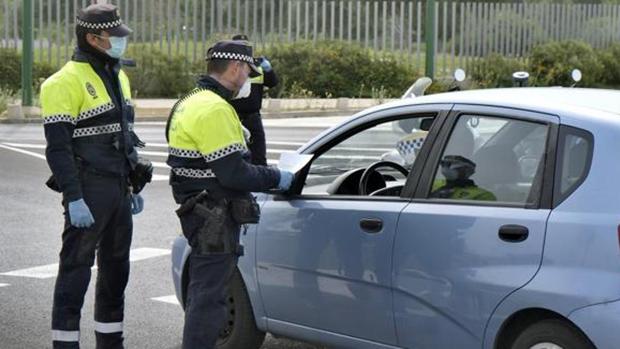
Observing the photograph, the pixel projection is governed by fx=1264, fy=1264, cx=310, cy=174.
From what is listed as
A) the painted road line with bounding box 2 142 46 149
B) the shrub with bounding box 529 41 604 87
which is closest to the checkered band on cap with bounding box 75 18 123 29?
the painted road line with bounding box 2 142 46 149

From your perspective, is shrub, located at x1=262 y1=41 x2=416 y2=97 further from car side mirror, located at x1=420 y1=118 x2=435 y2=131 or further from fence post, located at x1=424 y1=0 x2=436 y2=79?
car side mirror, located at x1=420 y1=118 x2=435 y2=131

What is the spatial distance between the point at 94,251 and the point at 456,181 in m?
1.99

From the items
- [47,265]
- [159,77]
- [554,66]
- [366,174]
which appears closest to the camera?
[366,174]

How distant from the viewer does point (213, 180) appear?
5.77m

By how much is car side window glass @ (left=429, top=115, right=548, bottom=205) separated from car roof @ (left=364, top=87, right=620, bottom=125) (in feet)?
0.26

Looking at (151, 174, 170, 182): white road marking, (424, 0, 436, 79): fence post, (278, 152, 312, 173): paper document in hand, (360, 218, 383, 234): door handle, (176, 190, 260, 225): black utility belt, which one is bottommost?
(151, 174, 170, 182): white road marking

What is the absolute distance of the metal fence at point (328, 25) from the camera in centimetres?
3105

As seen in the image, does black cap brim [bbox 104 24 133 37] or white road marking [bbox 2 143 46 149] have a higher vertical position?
black cap brim [bbox 104 24 133 37]

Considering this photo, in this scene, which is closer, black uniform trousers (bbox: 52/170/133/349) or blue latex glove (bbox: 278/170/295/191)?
blue latex glove (bbox: 278/170/295/191)

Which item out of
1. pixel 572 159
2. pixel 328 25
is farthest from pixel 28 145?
pixel 328 25

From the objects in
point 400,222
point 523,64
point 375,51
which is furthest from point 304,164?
point 523,64

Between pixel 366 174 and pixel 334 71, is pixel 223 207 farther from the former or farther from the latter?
pixel 334 71

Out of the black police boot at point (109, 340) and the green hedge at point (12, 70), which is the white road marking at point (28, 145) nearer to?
the green hedge at point (12, 70)

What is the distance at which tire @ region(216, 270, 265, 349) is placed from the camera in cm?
659
